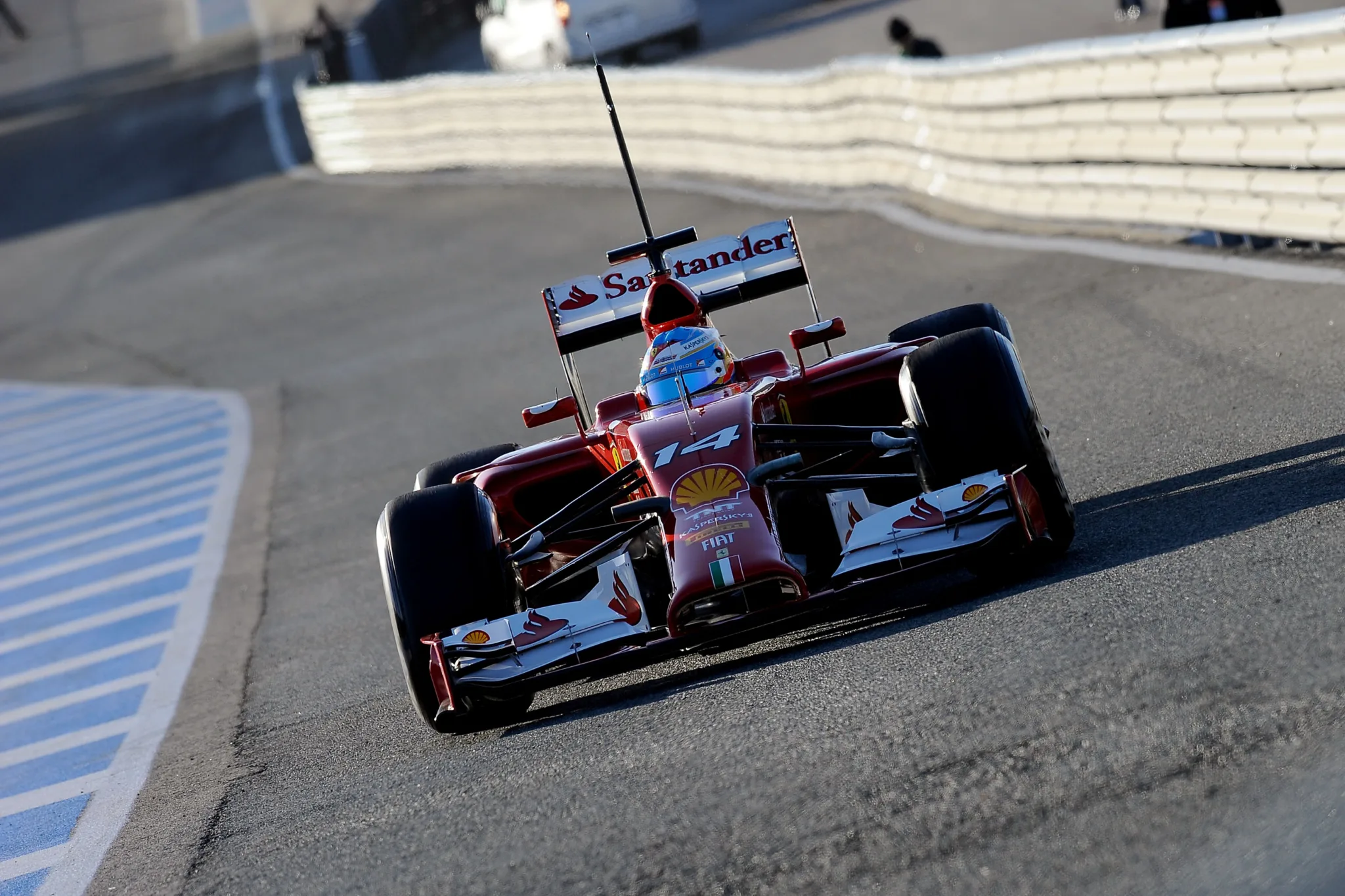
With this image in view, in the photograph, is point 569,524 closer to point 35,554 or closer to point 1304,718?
point 1304,718

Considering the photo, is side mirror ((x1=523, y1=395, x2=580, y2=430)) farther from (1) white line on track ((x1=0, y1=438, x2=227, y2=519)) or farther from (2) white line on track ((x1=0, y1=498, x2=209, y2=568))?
(1) white line on track ((x1=0, y1=438, x2=227, y2=519))

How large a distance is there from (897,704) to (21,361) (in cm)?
2001

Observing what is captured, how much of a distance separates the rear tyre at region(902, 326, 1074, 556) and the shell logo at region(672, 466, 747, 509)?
738mm

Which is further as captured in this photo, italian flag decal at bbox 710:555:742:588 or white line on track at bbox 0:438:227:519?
white line on track at bbox 0:438:227:519

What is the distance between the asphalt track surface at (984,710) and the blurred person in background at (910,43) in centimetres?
468

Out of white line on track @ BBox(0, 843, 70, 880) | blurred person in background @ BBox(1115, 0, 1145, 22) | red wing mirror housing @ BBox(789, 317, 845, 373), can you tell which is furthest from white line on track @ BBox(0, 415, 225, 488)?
blurred person in background @ BBox(1115, 0, 1145, 22)

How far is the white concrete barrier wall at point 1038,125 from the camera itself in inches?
425

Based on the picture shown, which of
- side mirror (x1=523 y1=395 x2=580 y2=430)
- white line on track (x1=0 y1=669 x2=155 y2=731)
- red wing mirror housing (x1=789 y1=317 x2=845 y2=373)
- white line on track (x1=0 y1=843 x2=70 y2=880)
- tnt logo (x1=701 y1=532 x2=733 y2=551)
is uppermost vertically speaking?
red wing mirror housing (x1=789 y1=317 x2=845 y2=373)

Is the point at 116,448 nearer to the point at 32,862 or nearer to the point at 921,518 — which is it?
the point at 32,862

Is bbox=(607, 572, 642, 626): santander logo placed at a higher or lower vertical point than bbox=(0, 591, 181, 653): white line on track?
higher

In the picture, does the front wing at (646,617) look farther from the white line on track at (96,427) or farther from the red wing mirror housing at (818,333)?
the white line on track at (96,427)

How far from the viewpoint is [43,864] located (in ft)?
22.5

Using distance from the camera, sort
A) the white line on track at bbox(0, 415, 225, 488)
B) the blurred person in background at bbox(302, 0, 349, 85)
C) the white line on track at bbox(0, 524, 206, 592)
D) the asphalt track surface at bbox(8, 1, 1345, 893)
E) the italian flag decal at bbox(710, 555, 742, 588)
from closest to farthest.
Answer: the asphalt track surface at bbox(8, 1, 1345, 893)
the italian flag decal at bbox(710, 555, 742, 588)
the white line on track at bbox(0, 524, 206, 592)
the white line on track at bbox(0, 415, 225, 488)
the blurred person in background at bbox(302, 0, 349, 85)

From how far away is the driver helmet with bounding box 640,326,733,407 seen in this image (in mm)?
7988
